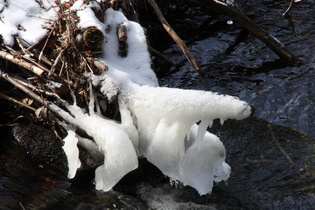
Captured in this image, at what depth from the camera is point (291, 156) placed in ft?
13.3

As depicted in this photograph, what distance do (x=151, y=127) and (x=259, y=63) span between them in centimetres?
304

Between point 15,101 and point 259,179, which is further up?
point 15,101

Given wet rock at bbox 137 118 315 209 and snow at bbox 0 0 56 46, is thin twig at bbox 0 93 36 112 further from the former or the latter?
wet rock at bbox 137 118 315 209

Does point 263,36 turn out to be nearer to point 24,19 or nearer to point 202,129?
point 202,129

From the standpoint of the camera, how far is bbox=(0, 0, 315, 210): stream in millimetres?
3729

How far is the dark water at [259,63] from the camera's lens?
5.32 metres

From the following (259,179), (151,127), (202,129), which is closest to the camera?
(202,129)

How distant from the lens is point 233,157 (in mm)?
4156

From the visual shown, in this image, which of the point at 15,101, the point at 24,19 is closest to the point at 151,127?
the point at 15,101

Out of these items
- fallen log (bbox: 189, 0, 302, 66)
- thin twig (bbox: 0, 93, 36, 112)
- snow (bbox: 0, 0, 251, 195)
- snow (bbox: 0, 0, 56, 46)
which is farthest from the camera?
fallen log (bbox: 189, 0, 302, 66)

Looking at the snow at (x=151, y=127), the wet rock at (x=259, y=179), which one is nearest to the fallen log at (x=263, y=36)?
the wet rock at (x=259, y=179)

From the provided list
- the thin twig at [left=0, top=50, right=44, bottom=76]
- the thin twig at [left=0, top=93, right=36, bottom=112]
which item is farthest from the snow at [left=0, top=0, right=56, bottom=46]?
the thin twig at [left=0, top=93, right=36, bottom=112]

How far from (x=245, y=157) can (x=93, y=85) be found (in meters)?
→ 1.62

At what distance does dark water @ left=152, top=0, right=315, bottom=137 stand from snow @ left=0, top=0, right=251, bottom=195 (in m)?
1.70
